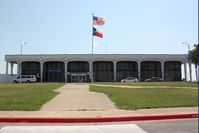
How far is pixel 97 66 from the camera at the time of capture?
3639 inches

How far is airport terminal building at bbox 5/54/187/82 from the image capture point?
88.2 metres

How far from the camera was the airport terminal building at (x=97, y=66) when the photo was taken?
289 feet

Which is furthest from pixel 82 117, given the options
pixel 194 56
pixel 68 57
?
pixel 68 57

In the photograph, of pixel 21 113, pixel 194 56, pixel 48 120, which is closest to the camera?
pixel 48 120

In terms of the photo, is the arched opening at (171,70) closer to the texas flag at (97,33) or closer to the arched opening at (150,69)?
the arched opening at (150,69)

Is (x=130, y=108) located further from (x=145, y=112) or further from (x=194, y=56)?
(x=194, y=56)

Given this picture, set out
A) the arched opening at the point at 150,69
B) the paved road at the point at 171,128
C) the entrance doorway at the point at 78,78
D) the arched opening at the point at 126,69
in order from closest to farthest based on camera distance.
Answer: the paved road at the point at 171,128
the entrance doorway at the point at 78,78
the arched opening at the point at 126,69
the arched opening at the point at 150,69

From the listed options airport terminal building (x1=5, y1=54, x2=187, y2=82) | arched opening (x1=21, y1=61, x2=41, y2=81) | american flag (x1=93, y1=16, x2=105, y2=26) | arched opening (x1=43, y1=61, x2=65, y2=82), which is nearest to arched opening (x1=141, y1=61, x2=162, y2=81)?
airport terminal building (x1=5, y1=54, x2=187, y2=82)

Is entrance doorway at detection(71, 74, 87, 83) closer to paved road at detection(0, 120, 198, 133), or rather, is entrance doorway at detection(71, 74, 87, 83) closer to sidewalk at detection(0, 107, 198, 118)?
sidewalk at detection(0, 107, 198, 118)

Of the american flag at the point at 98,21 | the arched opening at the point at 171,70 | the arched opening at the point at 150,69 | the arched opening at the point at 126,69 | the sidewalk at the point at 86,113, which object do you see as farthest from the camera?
the arched opening at the point at 171,70

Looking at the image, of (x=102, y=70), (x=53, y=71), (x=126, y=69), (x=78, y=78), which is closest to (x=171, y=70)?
(x=126, y=69)

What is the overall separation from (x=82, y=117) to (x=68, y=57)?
75648 millimetres

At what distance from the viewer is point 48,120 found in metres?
12.3

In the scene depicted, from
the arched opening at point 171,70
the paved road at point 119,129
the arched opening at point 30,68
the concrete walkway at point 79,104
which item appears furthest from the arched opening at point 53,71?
the paved road at point 119,129
